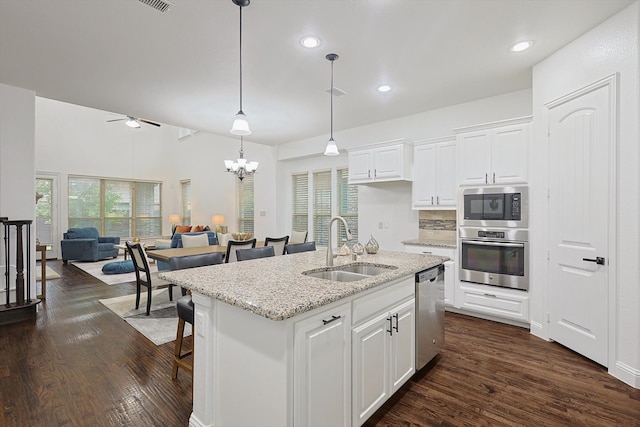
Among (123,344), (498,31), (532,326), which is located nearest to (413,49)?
(498,31)

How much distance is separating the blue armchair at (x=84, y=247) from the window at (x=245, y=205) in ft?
11.4

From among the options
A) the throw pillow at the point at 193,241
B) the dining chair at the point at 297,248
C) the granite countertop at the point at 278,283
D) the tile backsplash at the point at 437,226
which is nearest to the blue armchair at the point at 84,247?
the throw pillow at the point at 193,241

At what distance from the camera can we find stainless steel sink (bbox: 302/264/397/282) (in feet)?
7.91

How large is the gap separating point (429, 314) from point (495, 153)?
2.23m

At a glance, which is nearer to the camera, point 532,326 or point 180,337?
point 180,337

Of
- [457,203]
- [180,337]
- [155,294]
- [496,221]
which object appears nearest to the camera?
[180,337]

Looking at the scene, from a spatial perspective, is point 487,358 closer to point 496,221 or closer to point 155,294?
point 496,221

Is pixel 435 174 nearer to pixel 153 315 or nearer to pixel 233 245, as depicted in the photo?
pixel 233 245

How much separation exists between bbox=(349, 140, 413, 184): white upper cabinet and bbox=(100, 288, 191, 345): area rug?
10.7 ft

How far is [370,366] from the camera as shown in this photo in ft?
6.29

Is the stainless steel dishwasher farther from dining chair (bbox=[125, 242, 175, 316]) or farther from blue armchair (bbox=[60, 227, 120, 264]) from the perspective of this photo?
blue armchair (bbox=[60, 227, 120, 264])

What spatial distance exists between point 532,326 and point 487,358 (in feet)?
3.23

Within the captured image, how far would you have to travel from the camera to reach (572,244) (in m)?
2.96

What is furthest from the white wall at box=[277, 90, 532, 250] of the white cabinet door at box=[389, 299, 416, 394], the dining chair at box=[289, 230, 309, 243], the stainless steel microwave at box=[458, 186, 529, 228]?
the white cabinet door at box=[389, 299, 416, 394]
